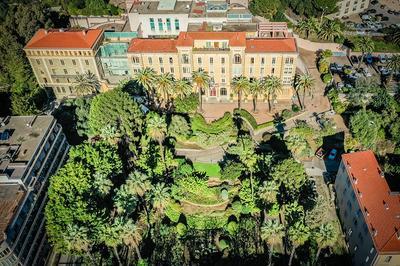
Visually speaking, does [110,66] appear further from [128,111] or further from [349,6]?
[349,6]

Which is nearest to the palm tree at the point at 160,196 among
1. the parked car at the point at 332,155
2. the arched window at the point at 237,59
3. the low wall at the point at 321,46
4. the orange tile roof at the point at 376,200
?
the orange tile roof at the point at 376,200

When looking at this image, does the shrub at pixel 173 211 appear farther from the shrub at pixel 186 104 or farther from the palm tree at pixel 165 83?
the palm tree at pixel 165 83

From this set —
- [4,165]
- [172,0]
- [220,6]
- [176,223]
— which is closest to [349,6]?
[220,6]

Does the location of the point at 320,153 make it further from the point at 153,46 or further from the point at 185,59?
the point at 153,46

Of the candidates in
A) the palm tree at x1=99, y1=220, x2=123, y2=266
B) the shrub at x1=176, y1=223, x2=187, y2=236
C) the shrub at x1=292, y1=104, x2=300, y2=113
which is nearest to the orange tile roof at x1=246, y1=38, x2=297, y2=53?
the shrub at x1=292, y1=104, x2=300, y2=113

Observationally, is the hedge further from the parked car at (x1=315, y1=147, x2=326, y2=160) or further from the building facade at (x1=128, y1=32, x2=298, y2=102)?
the parked car at (x1=315, y1=147, x2=326, y2=160)
